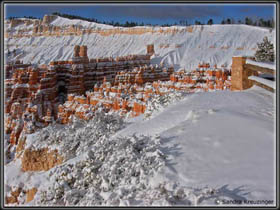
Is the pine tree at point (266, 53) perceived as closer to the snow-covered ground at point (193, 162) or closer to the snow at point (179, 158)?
the snow at point (179, 158)

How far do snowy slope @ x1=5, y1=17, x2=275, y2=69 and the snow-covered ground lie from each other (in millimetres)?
38778

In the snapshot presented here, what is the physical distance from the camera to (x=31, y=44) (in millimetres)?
76750

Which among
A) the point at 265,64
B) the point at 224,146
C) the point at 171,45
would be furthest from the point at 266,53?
the point at 171,45

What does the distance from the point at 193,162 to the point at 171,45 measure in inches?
2106

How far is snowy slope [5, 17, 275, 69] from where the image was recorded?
4934 centimetres

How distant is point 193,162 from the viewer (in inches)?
139

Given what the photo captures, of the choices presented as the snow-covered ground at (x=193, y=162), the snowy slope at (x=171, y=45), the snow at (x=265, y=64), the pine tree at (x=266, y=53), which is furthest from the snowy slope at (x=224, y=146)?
the snowy slope at (x=171, y=45)

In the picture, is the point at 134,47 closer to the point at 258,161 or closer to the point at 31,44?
the point at 31,44

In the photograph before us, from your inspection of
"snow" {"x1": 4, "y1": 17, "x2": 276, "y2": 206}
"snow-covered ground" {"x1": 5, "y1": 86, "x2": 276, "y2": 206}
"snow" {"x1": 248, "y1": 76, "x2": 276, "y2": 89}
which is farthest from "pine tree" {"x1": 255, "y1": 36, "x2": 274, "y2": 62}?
"snow-covered ground" {"x1": 5, "y1": 86, "x2": 276, "y2": 206}

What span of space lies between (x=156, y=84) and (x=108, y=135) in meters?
12.0

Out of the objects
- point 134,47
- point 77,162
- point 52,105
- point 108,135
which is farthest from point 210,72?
point 134,47

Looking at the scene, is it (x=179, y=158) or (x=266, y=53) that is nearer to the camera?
(x=179, y=158)

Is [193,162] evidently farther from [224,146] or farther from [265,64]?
[265,64]

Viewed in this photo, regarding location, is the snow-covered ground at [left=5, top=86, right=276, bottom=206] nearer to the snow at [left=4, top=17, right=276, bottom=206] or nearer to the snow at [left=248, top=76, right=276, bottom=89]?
the snow at [left=4, top=17, right=276, bottom=206]
